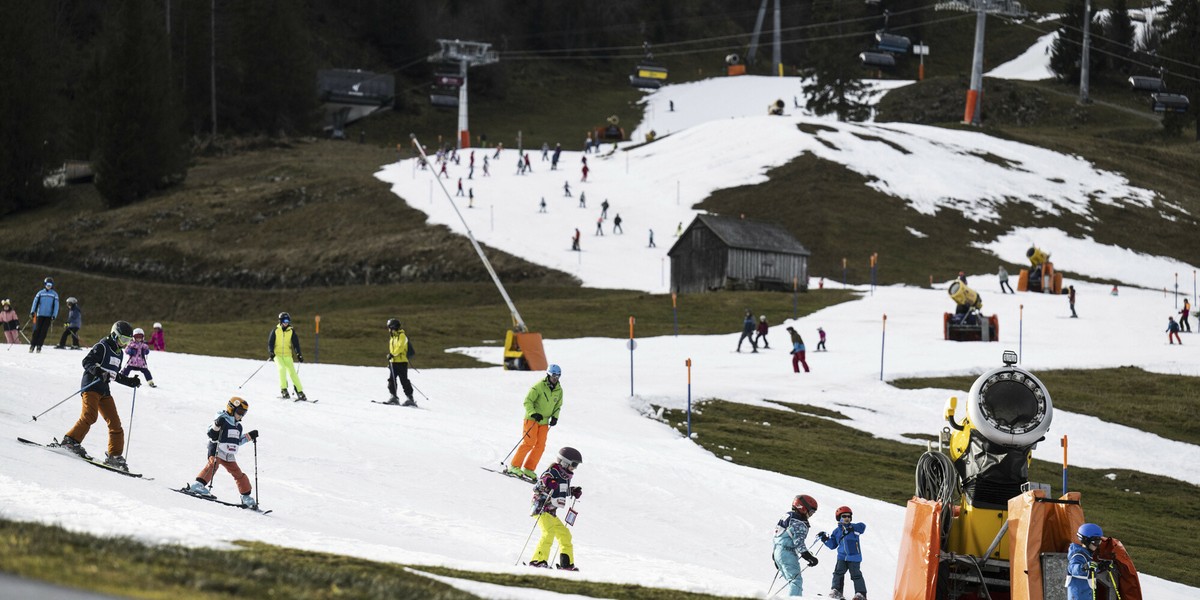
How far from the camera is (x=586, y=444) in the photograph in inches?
1125

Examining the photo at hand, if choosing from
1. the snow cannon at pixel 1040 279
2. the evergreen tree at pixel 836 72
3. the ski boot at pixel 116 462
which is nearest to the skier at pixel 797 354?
the ski boot at pixel 116 462

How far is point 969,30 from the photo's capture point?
624ft

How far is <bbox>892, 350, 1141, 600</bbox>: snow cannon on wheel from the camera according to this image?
14469mm

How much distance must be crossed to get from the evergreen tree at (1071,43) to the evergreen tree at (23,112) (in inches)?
4343

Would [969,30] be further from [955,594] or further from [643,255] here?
[955,594]

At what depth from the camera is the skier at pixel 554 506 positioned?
54.7 feet

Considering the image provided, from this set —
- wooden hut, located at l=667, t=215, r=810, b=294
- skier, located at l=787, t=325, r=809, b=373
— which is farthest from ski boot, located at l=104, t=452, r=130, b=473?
wooden hut, located at l=667, t=215, r=810, b=294

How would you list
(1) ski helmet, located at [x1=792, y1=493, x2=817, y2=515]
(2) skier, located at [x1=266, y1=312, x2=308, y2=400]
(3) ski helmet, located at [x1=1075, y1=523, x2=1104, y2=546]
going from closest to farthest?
(3) ski helmet, located at [x1=1075, y1=523, x2=1104, y2=546] < (1) ski helmet, located at [x1=792, y1=493, x2=817, y2=515] < (2) skier, located at [x1=266, y1=312, x2=308, y2=400]

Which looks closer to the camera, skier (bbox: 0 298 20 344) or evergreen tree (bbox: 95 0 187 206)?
skier (bbox: 0 298 20 344)

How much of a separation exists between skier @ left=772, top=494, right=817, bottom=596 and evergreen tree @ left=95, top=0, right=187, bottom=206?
3676 inches

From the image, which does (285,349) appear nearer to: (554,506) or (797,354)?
(554,506)

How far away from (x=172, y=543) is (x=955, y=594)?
8.78 metres

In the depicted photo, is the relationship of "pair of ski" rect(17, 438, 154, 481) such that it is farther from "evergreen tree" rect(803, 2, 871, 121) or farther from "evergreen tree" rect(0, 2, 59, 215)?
"evergreen tree" rect(803, 2, 871, 121)

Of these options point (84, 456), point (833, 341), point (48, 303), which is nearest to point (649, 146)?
point (833, 341)
